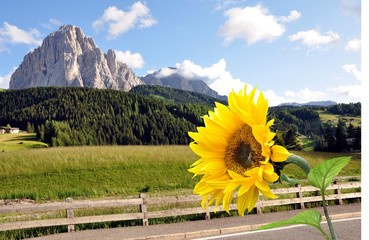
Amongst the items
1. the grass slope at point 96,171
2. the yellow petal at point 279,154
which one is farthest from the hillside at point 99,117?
the yellow petal at point 279,154

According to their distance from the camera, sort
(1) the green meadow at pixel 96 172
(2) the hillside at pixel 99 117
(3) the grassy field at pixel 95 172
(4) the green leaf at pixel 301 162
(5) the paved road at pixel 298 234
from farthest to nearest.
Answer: (2) the hillside at pixel 99 117, (1) the green meadow at pixel 96 172, (3) the grassy field at pixel 95 172, (5) the paved road at pixel 298 234, (4) the green leaf at pixel 301 162

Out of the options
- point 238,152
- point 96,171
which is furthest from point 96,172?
point 238,152

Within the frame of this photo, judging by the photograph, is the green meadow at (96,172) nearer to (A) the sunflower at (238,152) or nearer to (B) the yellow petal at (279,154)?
(A) the sunflower at (238,152)

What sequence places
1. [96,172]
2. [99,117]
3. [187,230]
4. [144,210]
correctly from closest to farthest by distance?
[187,230]
[144,210]
[96,172]
[99,117]

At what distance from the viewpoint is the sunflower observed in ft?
2.61

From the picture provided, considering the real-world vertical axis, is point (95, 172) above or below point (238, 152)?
below

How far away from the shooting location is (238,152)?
3.05 ft

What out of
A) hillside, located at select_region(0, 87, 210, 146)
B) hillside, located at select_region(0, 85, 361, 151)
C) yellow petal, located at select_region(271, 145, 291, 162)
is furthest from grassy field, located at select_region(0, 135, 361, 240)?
hillside, located at select_region(0, 87, 210, 146)

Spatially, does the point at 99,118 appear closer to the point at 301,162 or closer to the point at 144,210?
the point at 144,210

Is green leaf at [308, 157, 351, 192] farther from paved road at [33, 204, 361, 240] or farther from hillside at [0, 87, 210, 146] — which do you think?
hillside at [0, 87, 210, 146]

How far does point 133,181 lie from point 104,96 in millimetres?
138628

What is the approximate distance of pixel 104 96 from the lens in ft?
576

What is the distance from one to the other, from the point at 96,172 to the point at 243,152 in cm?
4315

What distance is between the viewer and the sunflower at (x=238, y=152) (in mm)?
795
